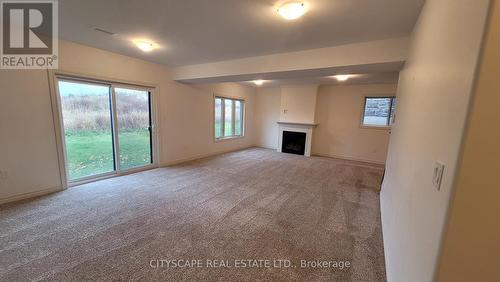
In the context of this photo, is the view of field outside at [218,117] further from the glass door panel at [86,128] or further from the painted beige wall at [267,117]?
the glass door panel at [86,128]

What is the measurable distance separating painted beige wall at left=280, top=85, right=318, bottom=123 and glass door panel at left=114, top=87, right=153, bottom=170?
14.5 feet

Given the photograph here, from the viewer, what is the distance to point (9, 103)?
2621mm

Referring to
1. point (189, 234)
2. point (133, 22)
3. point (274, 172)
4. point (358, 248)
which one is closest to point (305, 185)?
point (274, 172)

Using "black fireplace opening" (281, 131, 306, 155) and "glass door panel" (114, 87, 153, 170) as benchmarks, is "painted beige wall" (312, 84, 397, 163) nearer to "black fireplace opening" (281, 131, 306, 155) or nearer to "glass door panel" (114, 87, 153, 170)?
"black fireplace opening" (281, 131, 306, 155)

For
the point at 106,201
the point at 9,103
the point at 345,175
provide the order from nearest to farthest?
1. the point at 9,103
2. the point at 106,201
3. the point at 345,175

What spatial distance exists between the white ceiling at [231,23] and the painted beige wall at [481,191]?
164 cm

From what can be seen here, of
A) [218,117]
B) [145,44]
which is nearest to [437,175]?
[145,44]

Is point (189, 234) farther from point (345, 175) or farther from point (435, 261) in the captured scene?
point (345, 175)

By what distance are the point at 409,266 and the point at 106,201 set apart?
3478 millimetres

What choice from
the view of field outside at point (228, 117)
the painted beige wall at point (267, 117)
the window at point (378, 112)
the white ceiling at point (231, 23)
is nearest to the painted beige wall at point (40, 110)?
the white ceiling at point (231, 23)

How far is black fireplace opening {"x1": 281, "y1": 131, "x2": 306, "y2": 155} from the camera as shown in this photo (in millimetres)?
6761

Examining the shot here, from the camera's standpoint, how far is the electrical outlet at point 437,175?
83cm

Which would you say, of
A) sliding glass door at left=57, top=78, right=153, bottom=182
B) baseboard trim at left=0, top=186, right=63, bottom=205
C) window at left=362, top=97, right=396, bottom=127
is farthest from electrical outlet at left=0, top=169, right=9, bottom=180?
window at left=362, top=97, right=396, bottom=127

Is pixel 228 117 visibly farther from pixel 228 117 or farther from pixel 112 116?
pixel 112 116
